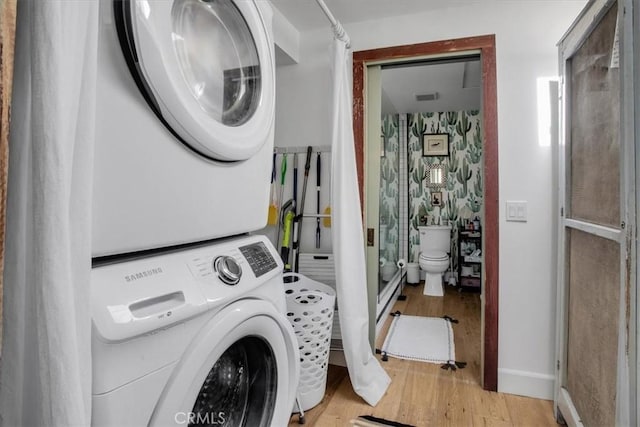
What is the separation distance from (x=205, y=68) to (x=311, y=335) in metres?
1.32

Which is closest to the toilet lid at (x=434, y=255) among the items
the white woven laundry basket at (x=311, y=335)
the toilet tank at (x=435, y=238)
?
the toilet tank at (x=435, y=238)

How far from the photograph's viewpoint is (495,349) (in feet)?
6.39

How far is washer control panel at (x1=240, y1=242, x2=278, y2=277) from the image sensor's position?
995 millimetres

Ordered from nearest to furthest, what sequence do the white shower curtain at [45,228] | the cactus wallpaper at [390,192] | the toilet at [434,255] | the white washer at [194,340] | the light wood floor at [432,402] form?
the white shower curtain at [45,228], the white washer at [194,340], the light wood floor at [432,402], the toilet at [434,255], the cactus wallpaper at [390,192]

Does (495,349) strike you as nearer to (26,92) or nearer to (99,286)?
(99,286)

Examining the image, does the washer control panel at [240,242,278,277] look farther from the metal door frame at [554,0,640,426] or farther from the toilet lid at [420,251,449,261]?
the toilet lid at [420,251,449,261]

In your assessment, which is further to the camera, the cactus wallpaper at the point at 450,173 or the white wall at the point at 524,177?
the cactus wallpaper at the point at 450,173

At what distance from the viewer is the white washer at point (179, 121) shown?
658 mm

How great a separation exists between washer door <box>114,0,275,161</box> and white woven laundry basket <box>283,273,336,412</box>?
99cm

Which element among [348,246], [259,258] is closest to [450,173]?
[348,246]

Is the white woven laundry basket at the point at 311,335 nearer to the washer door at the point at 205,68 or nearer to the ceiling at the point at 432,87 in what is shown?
the washer door at the point at 205,68

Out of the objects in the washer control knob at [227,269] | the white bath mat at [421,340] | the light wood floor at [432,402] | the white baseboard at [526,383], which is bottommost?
the light wood floor at [432,402]

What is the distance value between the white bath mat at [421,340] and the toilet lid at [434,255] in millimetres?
922

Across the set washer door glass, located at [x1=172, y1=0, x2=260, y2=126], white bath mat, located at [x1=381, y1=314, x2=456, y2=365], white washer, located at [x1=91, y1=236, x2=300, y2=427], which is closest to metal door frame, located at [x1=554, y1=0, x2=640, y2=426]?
white washer, located at [x1=91, y1=236, x2=300, y2=427]
